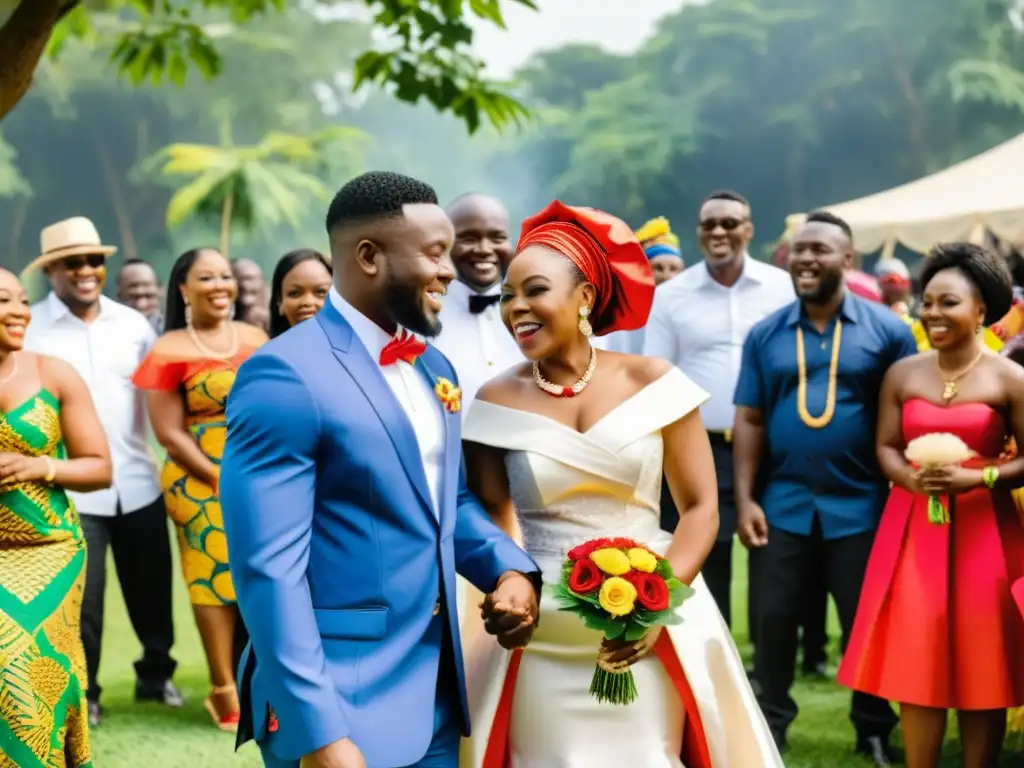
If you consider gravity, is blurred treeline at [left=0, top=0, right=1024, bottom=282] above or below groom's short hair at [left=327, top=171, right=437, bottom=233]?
above

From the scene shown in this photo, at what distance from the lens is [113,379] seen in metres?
7.77

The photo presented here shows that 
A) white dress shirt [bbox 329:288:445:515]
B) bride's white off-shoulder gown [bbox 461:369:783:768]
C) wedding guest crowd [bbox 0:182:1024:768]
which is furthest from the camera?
wedding guest crowd [bbox 0:182:1024:768]

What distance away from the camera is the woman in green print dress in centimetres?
511

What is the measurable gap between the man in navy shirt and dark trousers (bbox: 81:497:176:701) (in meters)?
3.45

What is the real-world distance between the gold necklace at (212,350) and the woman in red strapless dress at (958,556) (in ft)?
11.5

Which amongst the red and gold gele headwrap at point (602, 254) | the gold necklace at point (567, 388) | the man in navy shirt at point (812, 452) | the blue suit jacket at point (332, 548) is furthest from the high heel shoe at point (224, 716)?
the blue suit jacket at point (332, 548)

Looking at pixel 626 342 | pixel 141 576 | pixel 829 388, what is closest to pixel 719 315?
pixel 626 342

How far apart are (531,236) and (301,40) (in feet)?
172

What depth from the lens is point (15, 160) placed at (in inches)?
1844

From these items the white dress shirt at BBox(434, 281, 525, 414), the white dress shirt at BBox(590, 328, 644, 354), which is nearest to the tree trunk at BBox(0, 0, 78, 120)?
the white dress shirt at BBox(434, 281, 525, 414)

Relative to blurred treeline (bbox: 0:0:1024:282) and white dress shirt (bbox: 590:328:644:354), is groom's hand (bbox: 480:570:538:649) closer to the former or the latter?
white dress shirt (bbox: 590:328:644:354)

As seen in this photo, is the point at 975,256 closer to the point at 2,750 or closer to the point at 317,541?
the point at 317,541

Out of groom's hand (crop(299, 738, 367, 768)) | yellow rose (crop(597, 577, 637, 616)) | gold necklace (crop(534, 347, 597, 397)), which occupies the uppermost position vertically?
gold necklace (crop(534, 347, 597, 397))

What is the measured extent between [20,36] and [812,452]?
3.88m
